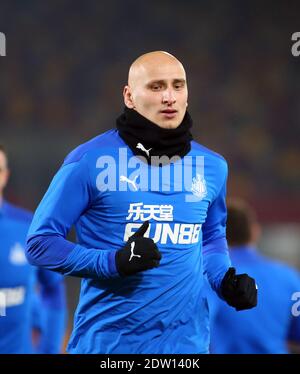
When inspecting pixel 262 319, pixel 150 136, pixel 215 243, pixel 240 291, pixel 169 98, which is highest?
→ pixel 169 98

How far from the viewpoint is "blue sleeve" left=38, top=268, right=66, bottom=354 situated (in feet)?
15.1

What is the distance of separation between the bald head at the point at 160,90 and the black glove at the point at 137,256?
468 millimetres

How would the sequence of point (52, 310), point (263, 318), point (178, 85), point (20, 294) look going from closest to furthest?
1. point (178, 85)
2. point (263, 318)
3. point (20, 294)
4. point (52, 310)

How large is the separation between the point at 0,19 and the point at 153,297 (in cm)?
1083

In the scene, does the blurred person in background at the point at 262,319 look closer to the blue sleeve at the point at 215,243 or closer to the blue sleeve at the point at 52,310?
the blue sleeve at the point at 215,243

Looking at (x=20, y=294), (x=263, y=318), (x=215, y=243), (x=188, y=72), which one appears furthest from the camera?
(x=188, y=72)

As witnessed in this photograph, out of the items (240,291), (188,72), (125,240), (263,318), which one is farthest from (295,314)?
(188,72)

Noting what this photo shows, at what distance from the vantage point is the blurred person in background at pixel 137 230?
2.68 metres

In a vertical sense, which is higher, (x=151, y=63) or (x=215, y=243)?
(x=151, y=63)

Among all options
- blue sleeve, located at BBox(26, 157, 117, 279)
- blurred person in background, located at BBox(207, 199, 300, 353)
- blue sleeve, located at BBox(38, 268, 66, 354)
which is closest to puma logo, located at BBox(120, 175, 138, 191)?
blue sleeve, located at BBox(26, 157, 117, 279)

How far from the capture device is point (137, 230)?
271cm

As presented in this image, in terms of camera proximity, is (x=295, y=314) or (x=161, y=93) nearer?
(x=161, y=93)

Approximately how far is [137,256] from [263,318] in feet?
4.76

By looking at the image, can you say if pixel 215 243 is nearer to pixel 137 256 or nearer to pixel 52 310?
pixel 137 256
